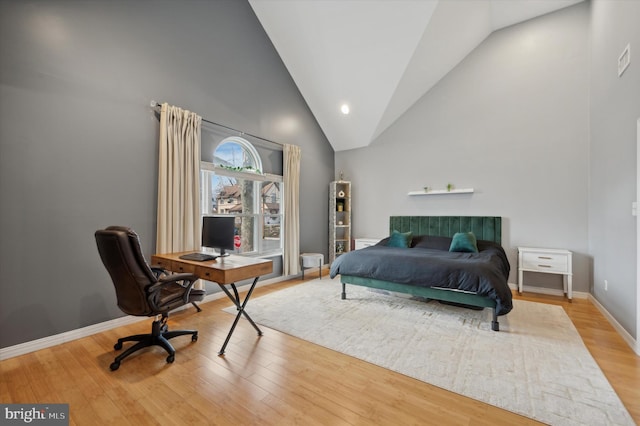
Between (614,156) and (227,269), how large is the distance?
13.9 ft

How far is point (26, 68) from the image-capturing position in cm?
235

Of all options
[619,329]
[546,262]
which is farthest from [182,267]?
[546,262]

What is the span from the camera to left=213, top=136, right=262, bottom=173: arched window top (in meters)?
4.05

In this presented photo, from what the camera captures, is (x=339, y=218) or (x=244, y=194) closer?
(x=244, y=194)

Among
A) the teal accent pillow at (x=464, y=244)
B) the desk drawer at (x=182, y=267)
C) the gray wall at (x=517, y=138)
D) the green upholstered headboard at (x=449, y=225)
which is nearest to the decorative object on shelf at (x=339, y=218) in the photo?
the green upholstered headboard at (x=449, y=225)

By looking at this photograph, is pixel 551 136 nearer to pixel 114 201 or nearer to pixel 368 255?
pixel 368 255

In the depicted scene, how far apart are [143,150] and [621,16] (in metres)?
5.30

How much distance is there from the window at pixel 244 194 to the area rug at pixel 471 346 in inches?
45.6

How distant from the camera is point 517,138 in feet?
14.1

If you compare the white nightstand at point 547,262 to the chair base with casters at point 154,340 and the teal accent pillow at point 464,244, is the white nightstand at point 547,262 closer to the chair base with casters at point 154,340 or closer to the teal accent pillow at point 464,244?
the teal accent pillow at point 464,244

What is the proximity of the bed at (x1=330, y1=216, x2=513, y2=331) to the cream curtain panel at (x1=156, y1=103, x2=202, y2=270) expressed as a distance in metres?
2.06

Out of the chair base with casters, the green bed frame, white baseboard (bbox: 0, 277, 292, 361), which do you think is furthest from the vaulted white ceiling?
white baseboard (bbox: 0, 277, 292, 361)

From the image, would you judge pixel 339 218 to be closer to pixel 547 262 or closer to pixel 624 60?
pixel 547 262

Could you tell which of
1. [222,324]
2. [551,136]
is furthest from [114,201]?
[551,136]
